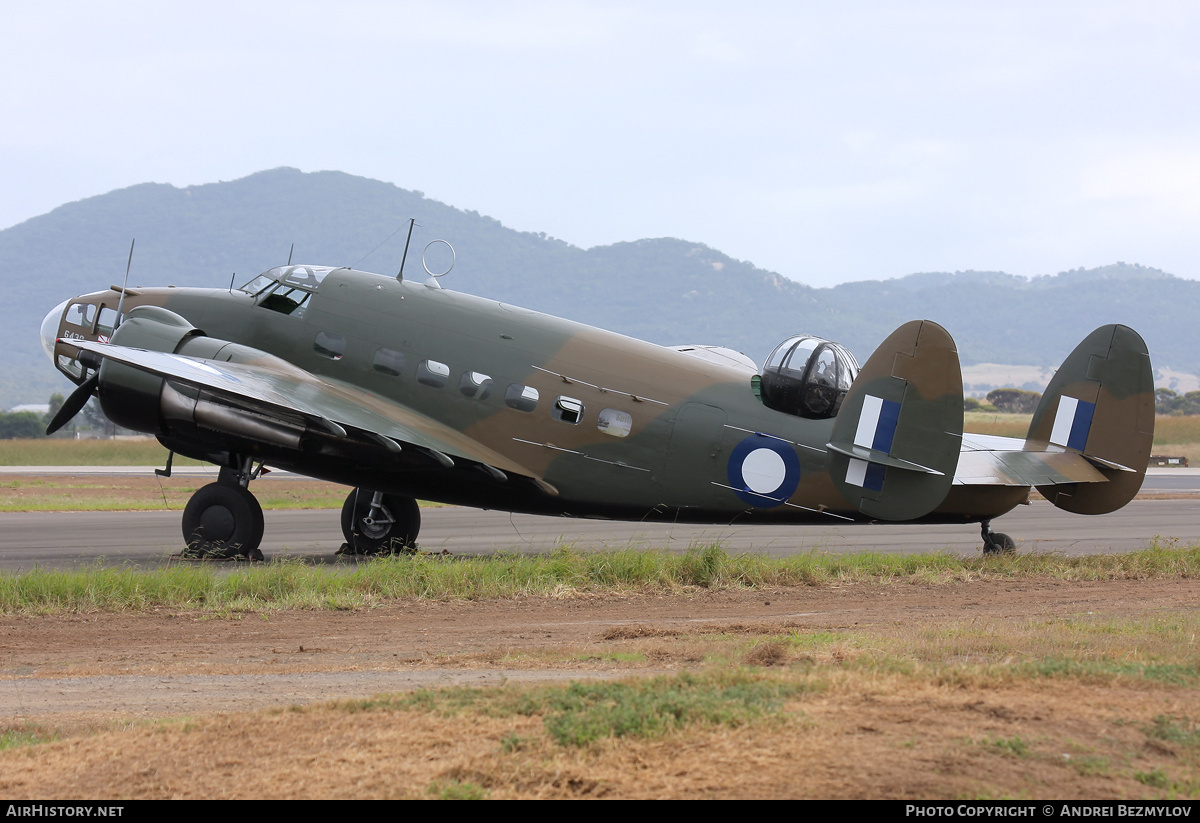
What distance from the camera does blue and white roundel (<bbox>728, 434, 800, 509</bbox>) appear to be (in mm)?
15062

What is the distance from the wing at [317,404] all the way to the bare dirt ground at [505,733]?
4850 millimetres

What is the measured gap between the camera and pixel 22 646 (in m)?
9.93

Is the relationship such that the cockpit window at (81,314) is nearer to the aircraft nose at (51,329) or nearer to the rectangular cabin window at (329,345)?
the aircraft nose at (51,329)

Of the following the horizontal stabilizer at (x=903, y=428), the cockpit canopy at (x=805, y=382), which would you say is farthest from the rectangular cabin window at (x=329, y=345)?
the horizontal stabilizer at (x=903, y=428)

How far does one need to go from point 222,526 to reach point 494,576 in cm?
492

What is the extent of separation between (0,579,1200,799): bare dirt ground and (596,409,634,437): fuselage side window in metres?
5.62

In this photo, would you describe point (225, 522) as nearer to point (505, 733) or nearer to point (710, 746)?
point (505, 733)

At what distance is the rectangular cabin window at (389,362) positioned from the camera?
16281 millimetres

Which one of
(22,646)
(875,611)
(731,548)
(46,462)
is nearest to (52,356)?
(22,646)

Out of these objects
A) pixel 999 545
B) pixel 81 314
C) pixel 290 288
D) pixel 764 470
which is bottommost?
pixel 999 545

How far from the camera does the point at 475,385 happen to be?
52.4 feet

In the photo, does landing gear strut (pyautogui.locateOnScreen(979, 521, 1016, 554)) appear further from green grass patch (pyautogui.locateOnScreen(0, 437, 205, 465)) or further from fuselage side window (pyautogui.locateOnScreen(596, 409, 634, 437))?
green grass patch (pyautogui.locateOnScreen(0, 437, 205, 465))

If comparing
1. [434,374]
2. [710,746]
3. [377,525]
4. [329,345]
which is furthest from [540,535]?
[710,746]

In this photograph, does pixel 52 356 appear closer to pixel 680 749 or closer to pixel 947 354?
pixel 947 354
